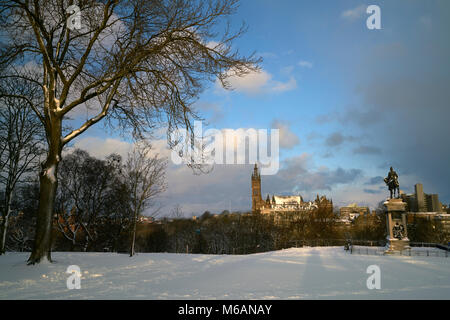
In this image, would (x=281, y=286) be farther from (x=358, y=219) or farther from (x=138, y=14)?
(x=358, y=219)

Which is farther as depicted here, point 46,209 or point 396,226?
point 396,226

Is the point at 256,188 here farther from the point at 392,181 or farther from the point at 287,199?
the point at 392,181

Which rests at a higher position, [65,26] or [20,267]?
[65,26]

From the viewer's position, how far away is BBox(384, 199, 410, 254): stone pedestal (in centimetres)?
2372

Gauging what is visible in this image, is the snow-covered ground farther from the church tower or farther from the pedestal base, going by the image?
the church tower

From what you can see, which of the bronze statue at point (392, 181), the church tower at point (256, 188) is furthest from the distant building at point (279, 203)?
Result: the bronze statue at point (392, 181)

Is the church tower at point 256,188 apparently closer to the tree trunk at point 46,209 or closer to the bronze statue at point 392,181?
the bronze statue at point 392,181

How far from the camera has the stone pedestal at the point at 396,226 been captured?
934 inches

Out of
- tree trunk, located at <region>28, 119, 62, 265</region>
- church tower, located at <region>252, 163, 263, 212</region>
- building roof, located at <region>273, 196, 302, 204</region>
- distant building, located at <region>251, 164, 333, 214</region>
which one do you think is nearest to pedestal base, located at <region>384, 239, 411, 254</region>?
tree trunk, located at <region>28, 119, 62, 265</region>

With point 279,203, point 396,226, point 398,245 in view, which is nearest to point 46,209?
point 398,245

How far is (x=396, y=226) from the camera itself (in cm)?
2452
